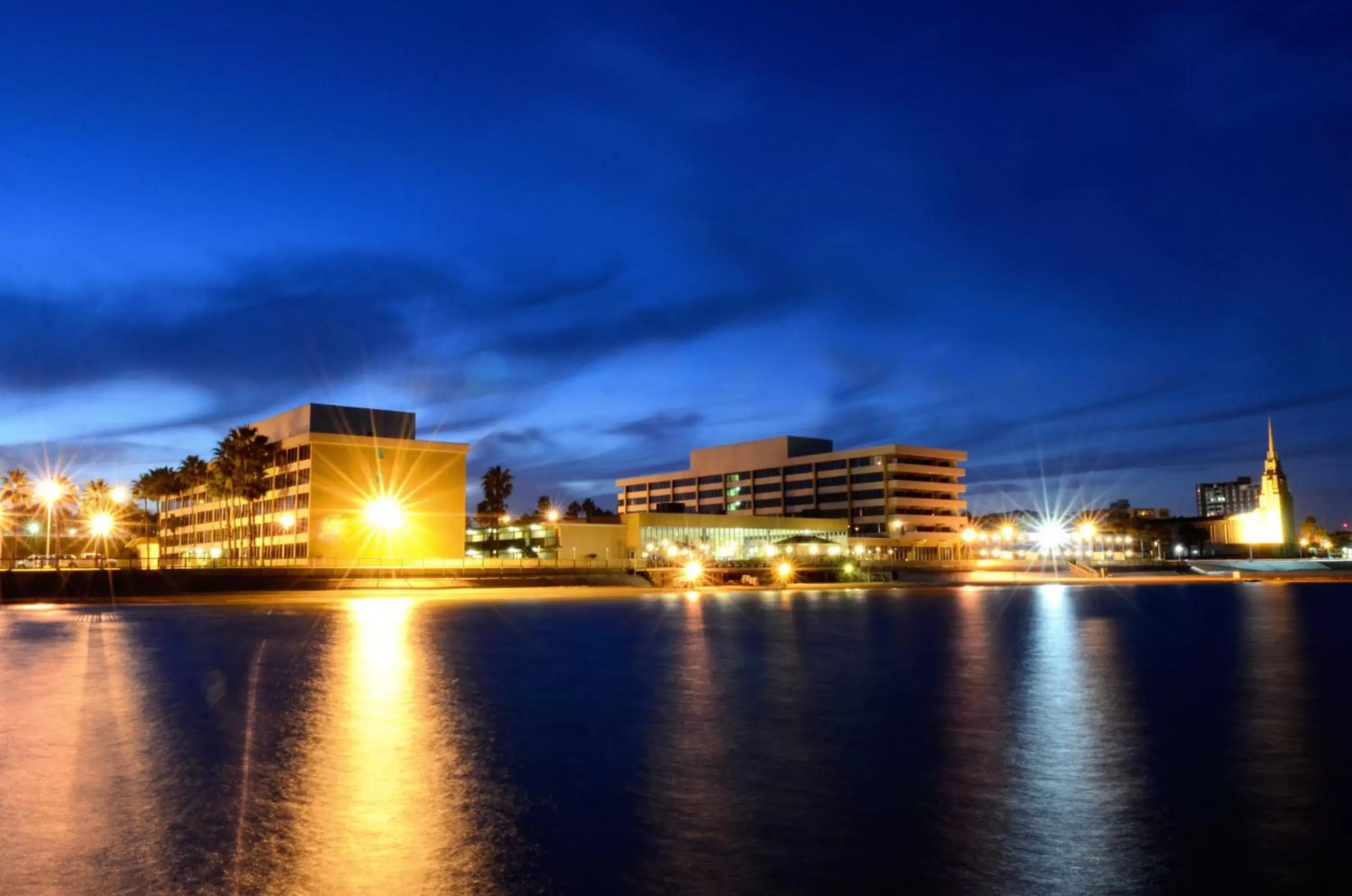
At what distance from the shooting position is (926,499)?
540 feet

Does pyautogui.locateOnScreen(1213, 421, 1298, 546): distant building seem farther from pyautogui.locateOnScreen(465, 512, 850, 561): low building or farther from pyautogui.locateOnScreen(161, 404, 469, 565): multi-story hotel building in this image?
pyautogui.locateOnScreen(161, 404, 469, 565): multi-story hotel building

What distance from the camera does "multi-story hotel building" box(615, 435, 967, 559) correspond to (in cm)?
16062

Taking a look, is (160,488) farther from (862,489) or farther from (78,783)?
(78,783)

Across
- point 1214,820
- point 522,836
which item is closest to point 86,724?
point 522,836

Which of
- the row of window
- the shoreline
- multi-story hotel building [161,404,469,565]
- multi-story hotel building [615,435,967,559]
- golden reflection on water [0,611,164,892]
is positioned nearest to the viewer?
golden reflection on water [0,611,164,892]

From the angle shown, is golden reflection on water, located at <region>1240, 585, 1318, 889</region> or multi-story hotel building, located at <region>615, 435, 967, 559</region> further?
multi-story hotel building, located at <region>615, 435, 967, 559</region>

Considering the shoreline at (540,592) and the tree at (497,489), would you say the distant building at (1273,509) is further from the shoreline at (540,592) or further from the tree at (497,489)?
the tree at (497,489)

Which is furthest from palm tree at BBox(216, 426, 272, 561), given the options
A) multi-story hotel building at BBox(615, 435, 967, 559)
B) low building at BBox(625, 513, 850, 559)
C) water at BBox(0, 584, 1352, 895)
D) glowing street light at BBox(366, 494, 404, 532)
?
water at BBox(0, 584, 1352, 895)

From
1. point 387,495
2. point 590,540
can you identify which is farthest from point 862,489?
point 387,495

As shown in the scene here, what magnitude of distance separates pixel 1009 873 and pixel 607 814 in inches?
146

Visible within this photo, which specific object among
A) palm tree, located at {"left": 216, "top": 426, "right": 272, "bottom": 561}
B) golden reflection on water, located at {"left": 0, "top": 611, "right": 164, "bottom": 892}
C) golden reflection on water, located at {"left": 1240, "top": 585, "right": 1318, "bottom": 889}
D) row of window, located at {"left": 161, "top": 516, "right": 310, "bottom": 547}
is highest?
palm tree, located at {"left": 216, "top": 426, "right": 272, "bottom": 561}

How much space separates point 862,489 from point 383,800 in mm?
157494

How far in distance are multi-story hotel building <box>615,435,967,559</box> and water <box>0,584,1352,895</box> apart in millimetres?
131404

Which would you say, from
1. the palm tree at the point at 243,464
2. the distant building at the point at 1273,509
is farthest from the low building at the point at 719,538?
the distant building at the point at 1273,509
